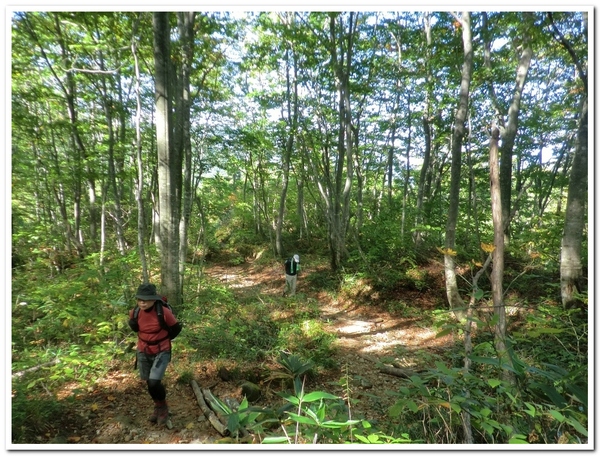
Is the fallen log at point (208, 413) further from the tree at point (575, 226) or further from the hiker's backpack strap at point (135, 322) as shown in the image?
the tree at point (575, 226)

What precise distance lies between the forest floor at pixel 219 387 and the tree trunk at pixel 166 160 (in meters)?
1.31

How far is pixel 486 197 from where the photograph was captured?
13.0 m

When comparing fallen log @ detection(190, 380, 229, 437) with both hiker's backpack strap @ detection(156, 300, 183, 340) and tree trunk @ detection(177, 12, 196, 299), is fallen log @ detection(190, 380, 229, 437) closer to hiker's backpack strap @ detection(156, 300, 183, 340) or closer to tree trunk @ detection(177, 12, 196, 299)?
hiker's backpack strap @ detection(156, 300, 183, 340)

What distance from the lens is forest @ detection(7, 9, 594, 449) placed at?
2117 millimetres

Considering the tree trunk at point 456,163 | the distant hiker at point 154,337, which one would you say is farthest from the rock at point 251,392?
the tree trunk at point 456,163

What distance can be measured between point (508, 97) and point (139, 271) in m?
12.8

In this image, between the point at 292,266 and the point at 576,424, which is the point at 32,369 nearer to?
the point at 576,424

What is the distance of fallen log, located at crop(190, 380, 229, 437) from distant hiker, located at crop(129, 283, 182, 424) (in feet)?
1.37

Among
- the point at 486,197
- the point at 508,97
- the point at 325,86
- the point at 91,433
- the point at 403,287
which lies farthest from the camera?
the point at 486,197

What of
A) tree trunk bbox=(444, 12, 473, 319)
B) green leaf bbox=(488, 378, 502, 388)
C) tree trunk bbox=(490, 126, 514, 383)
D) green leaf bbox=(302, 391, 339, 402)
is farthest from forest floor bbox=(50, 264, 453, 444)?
tree trunk bbox=(490, 126, 514, 383)

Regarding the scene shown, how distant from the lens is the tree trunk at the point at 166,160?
4191mm
